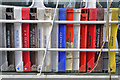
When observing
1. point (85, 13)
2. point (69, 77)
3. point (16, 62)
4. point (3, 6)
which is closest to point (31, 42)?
point (16, 62)

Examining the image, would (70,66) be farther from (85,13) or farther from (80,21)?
(85,13)

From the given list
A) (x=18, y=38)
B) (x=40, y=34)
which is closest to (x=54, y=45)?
(x=40, y=34)

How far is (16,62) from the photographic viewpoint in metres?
1.65

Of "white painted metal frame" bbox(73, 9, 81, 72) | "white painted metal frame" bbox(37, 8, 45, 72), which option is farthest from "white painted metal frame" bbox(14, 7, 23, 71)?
"white painted metal frame" bbox(73, 9, 81, 72)

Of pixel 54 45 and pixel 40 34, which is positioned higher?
pixel 40 34

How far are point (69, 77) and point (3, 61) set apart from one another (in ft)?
3.07

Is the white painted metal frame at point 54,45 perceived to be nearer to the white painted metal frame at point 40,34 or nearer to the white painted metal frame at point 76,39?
the white painted metal frame at point 40,34

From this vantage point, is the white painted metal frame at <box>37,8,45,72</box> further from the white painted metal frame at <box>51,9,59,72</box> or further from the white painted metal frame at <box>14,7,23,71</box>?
the white painted metal frame at <box>14,7,23,71</box>

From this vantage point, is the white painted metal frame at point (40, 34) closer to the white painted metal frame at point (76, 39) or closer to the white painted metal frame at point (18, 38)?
the white painted metal frame at point (18, 38)

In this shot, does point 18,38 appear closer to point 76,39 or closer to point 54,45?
point 54,45

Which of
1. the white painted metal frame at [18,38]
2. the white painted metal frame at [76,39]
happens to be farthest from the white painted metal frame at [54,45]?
the white painted metal frame at [18,38]

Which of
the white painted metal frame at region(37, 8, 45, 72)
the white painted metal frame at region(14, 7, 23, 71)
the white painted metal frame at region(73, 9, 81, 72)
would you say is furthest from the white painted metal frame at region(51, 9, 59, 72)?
the white painted metal frame at region(14, 7, 23, 71)

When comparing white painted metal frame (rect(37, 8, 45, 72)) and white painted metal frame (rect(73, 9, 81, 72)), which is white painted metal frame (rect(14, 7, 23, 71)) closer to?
white painted metal frame (rect(37, 8, 45, 72))

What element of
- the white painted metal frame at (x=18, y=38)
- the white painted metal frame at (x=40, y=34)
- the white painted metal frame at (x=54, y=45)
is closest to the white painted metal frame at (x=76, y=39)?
the white painted metal frame at (x=54, y=45)
